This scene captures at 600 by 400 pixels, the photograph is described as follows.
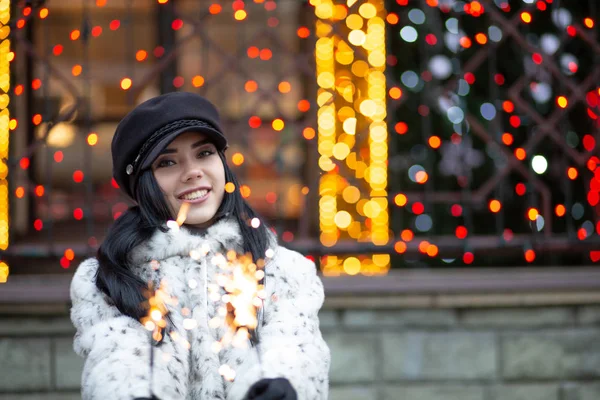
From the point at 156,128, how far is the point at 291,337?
0.77 meters

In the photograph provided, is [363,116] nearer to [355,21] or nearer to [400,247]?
[355,21]

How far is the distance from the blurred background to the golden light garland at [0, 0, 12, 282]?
0.02m

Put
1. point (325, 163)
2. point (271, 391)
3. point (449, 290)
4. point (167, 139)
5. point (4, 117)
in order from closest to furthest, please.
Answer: point (271, 391) < point (167, 139) < point (449, 290) < point (4, 117) < point (325, 163)

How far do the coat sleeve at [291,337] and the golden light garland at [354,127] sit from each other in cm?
197

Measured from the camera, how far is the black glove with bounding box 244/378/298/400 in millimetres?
1861

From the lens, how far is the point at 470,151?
4.28 metres

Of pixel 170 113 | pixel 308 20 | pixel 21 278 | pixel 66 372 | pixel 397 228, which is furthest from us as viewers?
pixel 308 20

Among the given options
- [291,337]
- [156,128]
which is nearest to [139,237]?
[156,128]

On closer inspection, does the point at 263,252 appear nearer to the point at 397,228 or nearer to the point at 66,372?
the point at 66,372

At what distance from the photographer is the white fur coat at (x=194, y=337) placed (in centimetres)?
194

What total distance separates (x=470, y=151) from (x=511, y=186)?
13.3 inches

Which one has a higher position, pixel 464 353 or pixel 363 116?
pixel 363 116

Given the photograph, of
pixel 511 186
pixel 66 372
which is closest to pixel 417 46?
pixel 511 186

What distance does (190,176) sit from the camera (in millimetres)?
2107
